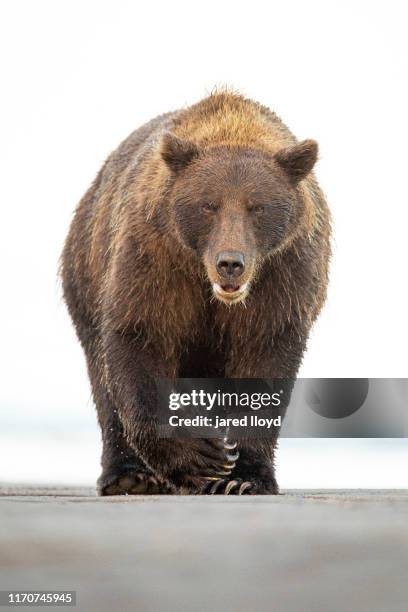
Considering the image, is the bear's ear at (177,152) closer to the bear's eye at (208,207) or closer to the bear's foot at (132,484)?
the bear's eye at (208,207)

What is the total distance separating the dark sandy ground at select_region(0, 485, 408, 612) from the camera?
5301mm

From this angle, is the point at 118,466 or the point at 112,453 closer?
the point at 118,466

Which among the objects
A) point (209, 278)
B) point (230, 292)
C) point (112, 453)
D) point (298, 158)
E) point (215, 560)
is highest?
point (298, 158)

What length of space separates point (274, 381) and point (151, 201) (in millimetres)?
1668

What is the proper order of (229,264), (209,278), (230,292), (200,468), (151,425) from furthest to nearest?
(151,425)
(200,468)
(209,278)
(230,292)
(229,264)

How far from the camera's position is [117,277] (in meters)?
9.55

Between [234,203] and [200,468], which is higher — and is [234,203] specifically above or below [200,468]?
above

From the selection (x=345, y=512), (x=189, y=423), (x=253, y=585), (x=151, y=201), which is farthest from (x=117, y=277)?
(x=253, y=585)

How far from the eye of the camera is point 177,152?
9.27 m

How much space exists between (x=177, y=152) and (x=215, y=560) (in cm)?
436

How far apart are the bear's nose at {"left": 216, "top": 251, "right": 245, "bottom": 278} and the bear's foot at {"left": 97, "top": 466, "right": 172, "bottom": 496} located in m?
1.84

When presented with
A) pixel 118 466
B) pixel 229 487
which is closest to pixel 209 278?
pixel 229 487

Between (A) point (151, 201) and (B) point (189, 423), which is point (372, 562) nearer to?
(B) point (189, 423)

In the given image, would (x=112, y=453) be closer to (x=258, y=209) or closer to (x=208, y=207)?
(x=208, y=207)
